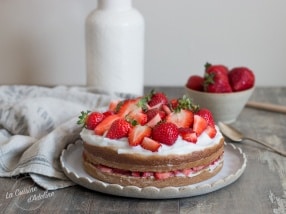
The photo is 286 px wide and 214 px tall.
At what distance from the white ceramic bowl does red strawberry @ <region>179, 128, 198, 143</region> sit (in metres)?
0.37

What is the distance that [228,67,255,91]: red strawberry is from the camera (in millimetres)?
1562

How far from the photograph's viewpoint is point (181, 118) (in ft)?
3.98

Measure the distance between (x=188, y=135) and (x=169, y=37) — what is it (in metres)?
0.79

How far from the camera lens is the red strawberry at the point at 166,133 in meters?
1.13

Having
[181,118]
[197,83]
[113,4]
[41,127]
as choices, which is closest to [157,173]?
[181,118]

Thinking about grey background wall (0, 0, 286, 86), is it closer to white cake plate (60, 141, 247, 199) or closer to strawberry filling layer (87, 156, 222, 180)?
white cake plate (60, 141, 247, 199)

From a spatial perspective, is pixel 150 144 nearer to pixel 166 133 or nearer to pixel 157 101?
pixel 166 133

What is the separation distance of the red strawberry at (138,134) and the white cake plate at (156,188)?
0.08m

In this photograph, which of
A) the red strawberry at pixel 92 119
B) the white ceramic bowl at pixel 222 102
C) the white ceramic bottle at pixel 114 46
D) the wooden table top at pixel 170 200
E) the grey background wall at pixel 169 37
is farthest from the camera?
the grey background wall at pixel 169 37

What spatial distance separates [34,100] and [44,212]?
0.41 metres

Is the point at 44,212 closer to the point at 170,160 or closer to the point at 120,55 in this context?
the point at 170,160

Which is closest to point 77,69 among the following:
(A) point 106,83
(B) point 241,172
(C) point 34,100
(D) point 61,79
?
(D) point 61,79

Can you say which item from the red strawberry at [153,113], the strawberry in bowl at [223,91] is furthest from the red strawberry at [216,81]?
the red strawberry at [153,113]

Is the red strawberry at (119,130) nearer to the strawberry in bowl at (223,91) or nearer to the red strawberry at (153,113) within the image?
the red strawberry at (153,113)
